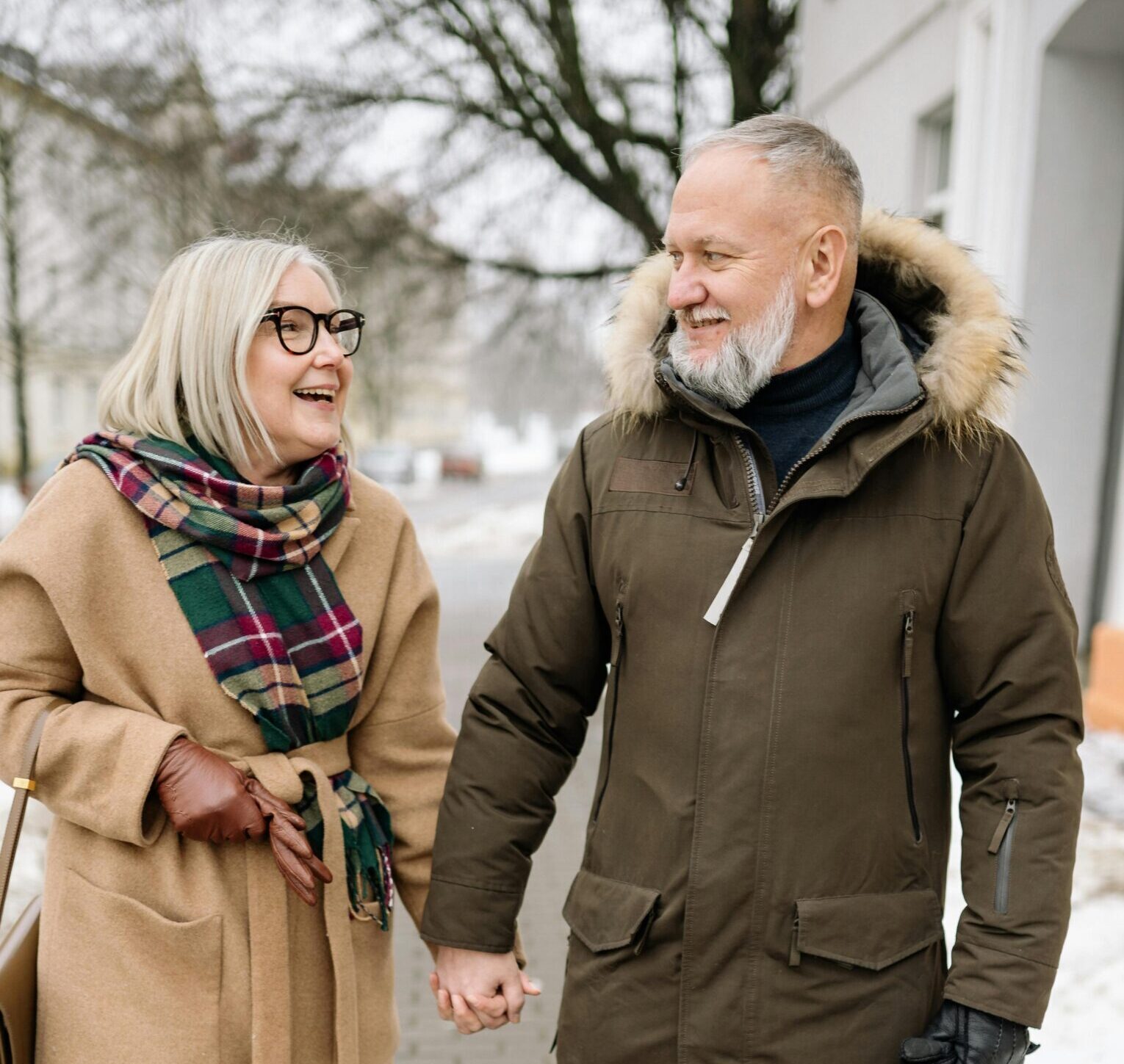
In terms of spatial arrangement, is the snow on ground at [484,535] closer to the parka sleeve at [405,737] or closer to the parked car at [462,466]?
the parka sleeve at [405,737]

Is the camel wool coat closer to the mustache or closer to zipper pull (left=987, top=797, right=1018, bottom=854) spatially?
the mustache

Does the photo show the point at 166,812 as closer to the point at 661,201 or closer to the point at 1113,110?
the point at 1113,110

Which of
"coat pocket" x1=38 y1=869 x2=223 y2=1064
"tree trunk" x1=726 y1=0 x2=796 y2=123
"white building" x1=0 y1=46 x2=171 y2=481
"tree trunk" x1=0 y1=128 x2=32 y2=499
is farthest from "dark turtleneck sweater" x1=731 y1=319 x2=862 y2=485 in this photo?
"tree trunk" x1=0 y1=128 x2=32 y2=499

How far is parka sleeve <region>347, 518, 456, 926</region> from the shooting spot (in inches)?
101

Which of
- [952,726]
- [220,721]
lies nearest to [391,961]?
[220,721]

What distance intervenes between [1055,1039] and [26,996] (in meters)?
2.72

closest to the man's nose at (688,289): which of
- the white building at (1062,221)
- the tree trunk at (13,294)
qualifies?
the white building at (1062,221)

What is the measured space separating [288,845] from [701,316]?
1224 millimetres

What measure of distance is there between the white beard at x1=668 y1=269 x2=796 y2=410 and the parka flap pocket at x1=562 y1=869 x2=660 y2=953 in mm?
885

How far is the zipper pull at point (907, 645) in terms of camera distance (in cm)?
202

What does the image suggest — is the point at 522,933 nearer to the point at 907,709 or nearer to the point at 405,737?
the point at 405,737

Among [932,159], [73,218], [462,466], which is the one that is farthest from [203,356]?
[462,466]

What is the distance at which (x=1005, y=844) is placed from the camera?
6.59 ft

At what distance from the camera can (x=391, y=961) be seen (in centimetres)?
264
